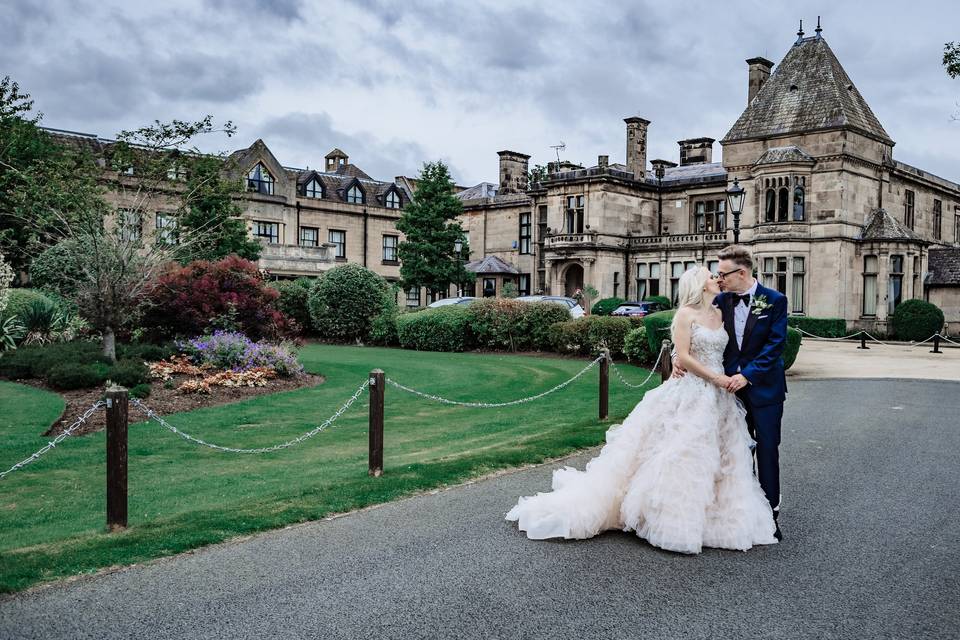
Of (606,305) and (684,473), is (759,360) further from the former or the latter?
(606,305)

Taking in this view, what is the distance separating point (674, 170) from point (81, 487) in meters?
49.7

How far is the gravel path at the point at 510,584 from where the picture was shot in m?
4.78

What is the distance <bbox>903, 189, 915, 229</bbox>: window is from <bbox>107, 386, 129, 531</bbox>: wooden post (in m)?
46.7

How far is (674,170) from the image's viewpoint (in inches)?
2133

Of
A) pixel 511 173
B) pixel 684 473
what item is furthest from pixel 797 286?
pixel 684 473

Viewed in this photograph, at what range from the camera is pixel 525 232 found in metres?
57.0

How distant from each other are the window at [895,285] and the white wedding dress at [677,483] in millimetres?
37402

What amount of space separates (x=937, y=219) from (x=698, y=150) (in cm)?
1512

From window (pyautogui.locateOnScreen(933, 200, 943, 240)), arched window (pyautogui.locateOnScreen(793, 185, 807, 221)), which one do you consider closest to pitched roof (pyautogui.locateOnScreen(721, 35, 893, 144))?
arched window (pyautogui.locateOnScreen(793, 185, 807, 221))

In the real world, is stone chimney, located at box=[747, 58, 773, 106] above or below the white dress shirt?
above

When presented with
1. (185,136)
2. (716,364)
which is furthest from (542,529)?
(185,136)

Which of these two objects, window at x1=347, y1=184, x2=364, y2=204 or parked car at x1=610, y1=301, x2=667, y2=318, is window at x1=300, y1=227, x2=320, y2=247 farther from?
parked car at x1=610, y1=301, x2=667, y2=318

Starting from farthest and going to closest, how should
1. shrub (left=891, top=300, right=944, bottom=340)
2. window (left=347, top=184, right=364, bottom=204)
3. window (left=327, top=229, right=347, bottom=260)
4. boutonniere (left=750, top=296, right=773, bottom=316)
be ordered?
1. window (left=347, top=184, right=364, bottom=204)
2. window (left=327, top=229, right=347, bottom=260)
3. shrub (left=891, top=300, right=944, bottom=340)
4. boutonniere (left=750, top=296, right=773, bottom=316)

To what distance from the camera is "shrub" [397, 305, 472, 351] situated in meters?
26.7
